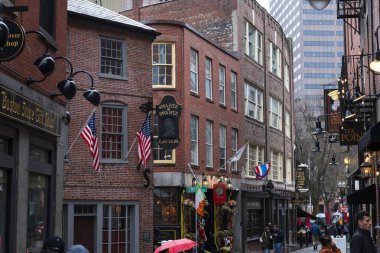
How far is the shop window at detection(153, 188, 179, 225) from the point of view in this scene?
2816cm

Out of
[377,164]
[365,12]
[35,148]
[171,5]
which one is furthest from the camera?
[171,5]

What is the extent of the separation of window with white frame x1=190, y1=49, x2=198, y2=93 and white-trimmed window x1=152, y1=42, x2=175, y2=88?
1.21 meters

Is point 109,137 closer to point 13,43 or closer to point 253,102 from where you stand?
point 13,43

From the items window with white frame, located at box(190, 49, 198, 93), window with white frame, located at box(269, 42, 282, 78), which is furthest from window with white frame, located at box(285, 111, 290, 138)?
window with white frame, located at box(190, 49, 198, 93)

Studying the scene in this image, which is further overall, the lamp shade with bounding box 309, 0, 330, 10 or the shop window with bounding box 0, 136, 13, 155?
the shop window with bounding box 0, 136, 13, 155

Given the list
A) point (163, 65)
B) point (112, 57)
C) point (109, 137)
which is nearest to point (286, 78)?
point (163, 65)

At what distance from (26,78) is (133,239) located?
13.4m

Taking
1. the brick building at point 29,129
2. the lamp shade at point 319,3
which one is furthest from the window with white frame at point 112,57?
the lamp shade at point 319,3

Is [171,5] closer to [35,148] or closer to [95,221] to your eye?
[95,221]

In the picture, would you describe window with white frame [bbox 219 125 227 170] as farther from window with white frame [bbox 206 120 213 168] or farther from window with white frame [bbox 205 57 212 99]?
window with white frame [bbox 205 57 212 99]

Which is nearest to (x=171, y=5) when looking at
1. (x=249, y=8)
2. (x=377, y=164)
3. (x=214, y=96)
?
(x=249, y=8)

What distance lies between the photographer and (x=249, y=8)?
3775 centimetres

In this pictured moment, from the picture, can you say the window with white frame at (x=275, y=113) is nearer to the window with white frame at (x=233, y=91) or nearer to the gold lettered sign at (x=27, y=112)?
the window with white frame at (x=233, y=91)

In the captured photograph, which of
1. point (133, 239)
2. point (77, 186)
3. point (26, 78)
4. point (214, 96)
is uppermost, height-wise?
point (214, 96)
